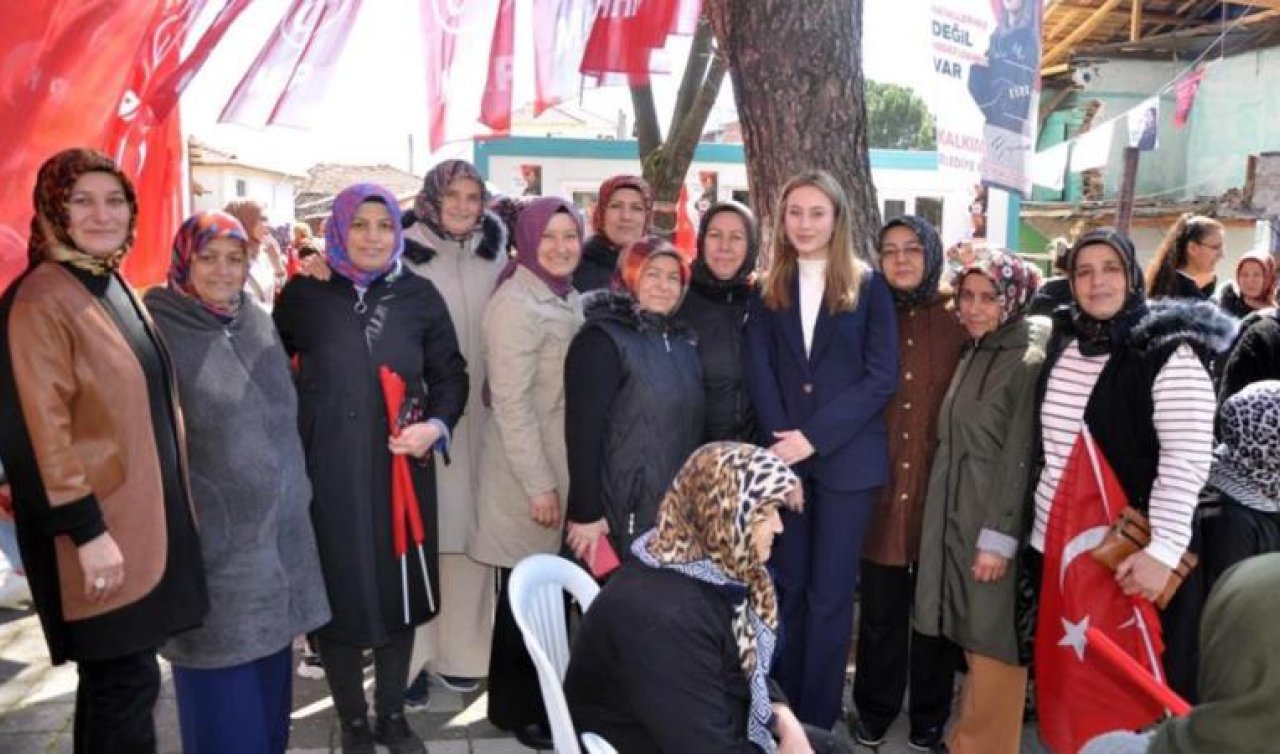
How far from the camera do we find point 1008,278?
334 cm

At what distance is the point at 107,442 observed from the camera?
102 inches

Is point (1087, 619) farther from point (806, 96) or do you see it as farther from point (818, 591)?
point (806, 96)

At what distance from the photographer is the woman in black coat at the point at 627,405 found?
3.29 metres

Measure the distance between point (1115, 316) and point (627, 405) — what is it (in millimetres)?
1543

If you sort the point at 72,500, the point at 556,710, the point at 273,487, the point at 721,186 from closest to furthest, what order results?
the point at 556,710 < the point at 72,500 < the point at 273,487 < the point at 721,186

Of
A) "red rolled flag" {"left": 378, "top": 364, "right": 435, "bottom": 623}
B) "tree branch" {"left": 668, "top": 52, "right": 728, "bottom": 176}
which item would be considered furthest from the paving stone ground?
"tree branch" {"left": 668, "top": 52, "right": 728, "bottom": 176}

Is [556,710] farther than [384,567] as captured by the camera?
No

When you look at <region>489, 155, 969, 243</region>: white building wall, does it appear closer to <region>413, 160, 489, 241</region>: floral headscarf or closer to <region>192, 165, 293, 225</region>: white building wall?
<region>413, 160, 489, 241</region>: floral headscarf

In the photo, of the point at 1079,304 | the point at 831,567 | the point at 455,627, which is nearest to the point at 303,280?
the point at 455,627

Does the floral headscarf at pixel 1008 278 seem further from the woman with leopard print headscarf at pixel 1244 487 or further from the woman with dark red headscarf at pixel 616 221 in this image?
the woman with dark red headscarf at pixel 616 221

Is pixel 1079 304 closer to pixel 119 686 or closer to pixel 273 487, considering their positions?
pixel 273 487

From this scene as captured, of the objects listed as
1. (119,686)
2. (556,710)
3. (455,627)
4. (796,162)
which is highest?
(796,162)

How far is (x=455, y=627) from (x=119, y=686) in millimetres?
1572

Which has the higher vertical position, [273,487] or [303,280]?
[303,280]
